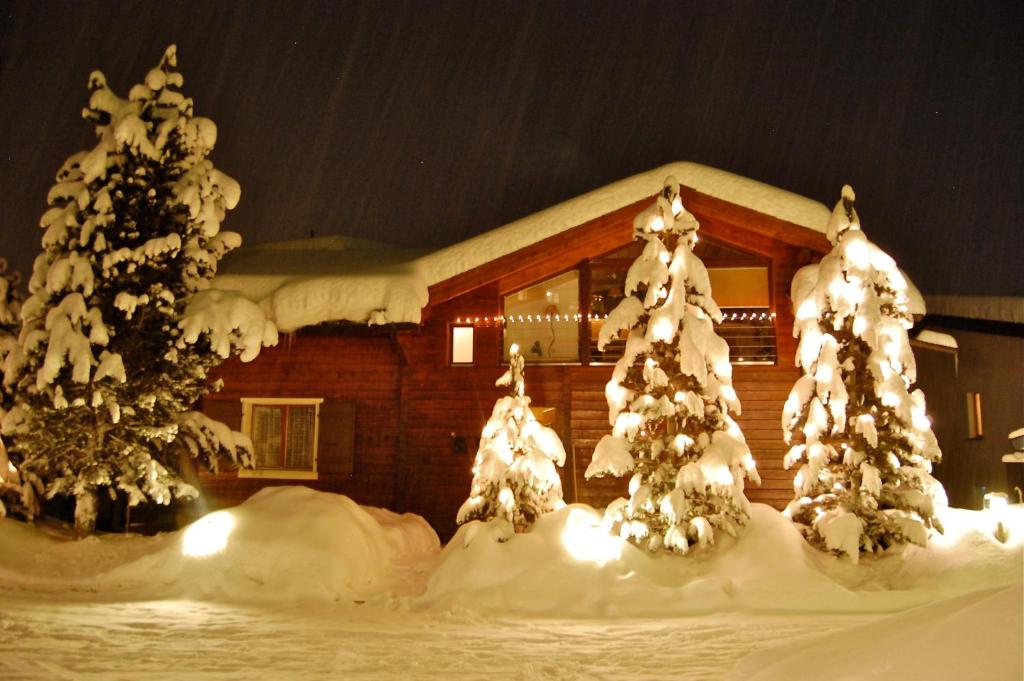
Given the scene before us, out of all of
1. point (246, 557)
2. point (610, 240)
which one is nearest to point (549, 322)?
point (610, 240)

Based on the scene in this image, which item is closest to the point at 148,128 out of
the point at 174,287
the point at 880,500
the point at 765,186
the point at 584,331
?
the point at 174,287

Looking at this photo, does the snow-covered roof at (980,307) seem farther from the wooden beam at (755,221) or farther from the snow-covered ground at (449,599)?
the snow-covered ground at (449,599)

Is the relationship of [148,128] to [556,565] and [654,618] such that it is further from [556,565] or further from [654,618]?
[654,618]

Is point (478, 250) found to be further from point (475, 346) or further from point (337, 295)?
point (337, 295)

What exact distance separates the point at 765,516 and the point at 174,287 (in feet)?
31.6

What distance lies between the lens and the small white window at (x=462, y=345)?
15.4 m

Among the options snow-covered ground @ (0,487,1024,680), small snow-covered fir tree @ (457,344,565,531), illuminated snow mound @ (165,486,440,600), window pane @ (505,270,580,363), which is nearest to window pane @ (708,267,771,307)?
window pane @ (505,270,580,363)

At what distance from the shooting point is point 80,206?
39.7 ft

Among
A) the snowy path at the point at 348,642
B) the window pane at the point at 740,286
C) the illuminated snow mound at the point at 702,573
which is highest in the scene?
the window pane at the point at 740,286

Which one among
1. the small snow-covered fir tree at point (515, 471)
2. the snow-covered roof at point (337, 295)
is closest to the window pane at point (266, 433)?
the snow-covered roof at point (337, 295)

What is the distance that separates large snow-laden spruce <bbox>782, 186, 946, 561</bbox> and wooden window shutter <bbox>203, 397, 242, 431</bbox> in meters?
10.3

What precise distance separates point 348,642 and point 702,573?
14.8 feet

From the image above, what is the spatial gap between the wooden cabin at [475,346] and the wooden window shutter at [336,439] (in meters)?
0.03

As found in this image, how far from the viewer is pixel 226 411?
15.6 m
